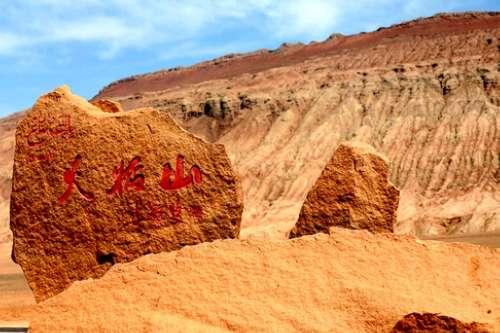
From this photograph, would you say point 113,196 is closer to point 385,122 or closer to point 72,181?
point 72,181

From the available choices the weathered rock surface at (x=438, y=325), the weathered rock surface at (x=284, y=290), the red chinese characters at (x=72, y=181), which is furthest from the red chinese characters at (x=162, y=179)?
the weathered rock surface at (x=438, y=325)

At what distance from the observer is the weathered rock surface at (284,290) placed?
611cm

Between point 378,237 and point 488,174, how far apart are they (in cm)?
2660

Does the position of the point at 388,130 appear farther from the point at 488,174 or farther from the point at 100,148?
the point at 100,148

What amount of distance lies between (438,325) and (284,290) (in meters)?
1.27

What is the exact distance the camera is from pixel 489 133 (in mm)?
34312

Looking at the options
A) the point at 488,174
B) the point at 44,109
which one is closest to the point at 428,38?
the point at 488,174

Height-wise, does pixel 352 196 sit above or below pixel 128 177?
below

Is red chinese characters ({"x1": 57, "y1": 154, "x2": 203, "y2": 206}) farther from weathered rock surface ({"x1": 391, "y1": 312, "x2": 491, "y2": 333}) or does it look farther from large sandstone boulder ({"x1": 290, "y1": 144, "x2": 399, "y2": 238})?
weathered rock surface ({"x1": 391, "y1": 312, "x2": 491, "y2": 333})

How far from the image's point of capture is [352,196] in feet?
28.0

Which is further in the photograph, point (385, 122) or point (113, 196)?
point (385, 122)

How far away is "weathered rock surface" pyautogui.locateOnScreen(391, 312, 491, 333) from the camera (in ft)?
19.1

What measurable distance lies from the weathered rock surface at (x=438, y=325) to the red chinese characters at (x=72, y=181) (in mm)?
3957

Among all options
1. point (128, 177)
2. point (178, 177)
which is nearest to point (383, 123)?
point (178, 177)
